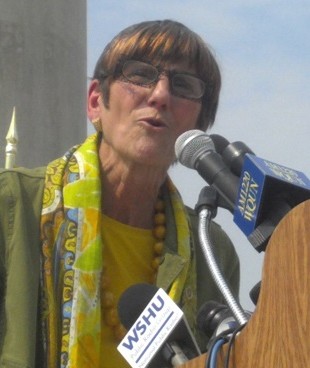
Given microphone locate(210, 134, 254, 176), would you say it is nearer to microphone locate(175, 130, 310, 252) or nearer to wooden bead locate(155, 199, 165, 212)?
microphone locate(175, 130, 310, 252)

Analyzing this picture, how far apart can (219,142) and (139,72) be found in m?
0.71

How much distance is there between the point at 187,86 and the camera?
12.1ft

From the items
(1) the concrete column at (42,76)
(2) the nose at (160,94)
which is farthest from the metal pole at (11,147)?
(2) the nose at (160,94)

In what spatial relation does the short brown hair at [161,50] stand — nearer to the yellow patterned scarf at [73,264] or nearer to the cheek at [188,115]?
the cheek at [188,115]

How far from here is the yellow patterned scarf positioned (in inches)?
137

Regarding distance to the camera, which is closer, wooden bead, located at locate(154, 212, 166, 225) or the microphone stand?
the microphone stand

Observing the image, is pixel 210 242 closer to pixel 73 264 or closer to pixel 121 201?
pixel 73 264

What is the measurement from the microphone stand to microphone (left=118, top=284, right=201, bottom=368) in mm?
103

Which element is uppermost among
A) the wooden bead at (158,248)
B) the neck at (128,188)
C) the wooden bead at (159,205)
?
the neck at (128,188)

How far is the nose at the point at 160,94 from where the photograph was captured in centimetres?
355

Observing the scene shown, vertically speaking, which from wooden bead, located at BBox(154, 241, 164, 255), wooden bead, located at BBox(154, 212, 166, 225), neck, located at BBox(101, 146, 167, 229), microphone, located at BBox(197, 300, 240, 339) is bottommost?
wooden bead, located at BBox(154, 241, 164, 255)

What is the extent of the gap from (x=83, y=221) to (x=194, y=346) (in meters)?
0.96

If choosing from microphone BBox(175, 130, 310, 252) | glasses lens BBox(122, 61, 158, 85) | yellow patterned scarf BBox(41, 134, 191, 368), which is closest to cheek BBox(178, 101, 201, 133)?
glasses lens BBox(122, 61, 158, 85)

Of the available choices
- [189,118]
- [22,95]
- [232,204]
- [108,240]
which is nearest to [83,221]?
[108,240]
